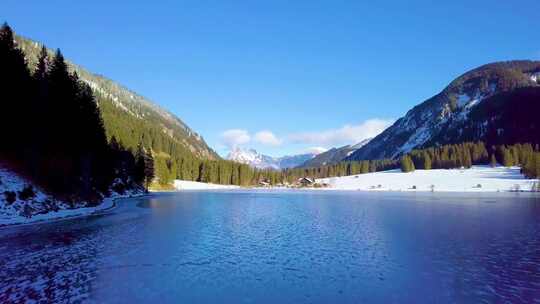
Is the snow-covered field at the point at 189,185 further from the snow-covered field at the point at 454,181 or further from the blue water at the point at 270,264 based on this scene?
the blue water at the point at 270,264

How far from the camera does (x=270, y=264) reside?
1977 centimetres

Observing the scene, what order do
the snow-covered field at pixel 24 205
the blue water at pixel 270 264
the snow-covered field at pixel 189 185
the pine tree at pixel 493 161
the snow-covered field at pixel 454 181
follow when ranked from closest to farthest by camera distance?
the blue water at pixel 270 264 → the snow-covered field at pixel 24 205 → the snow-covered field at pixel 454 181 → the snow-covered field at pixel 189 185 → the pine tree at pixel 493 161

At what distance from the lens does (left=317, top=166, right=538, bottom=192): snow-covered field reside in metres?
136

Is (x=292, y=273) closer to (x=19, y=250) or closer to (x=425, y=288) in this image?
(x=425, y=288)

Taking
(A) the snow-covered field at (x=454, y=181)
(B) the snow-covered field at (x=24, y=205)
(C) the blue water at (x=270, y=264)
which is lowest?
(C) the blue water at (x=270, y=264)

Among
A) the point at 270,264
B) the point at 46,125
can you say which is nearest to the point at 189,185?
the point at 46,125

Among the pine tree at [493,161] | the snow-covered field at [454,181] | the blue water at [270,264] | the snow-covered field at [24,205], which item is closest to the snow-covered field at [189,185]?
the snow-covered field at [454,181]

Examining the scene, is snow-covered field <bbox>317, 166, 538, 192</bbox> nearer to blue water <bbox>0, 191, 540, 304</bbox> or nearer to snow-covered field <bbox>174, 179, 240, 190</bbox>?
snow-covered field <bbox>174, 179, 240, 190</bbox>

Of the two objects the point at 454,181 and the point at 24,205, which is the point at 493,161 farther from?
the point at 24,205

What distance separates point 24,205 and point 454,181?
156m

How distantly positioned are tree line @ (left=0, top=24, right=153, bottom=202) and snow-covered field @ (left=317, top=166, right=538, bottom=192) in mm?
128381

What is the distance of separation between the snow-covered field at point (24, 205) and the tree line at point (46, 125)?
2.60 meters

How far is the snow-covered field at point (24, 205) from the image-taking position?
35.5 m

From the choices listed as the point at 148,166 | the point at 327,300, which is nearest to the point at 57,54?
the point at 327,300
